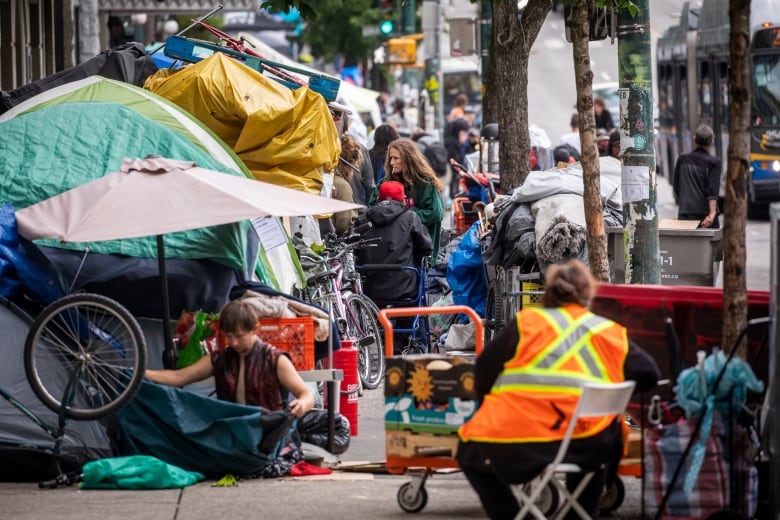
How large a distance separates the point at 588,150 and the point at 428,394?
3.36 metres

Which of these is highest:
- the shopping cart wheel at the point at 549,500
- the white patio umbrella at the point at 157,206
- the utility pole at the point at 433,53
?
the utility pole at the point at 433,53

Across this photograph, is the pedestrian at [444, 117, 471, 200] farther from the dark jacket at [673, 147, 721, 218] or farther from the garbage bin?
the garbage bin

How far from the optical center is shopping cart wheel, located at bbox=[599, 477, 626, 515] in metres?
7.19

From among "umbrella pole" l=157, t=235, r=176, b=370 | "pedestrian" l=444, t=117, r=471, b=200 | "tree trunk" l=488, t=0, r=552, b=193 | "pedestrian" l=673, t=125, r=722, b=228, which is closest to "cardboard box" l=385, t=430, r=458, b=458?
"umbrella pole" l=157, t=235, r=176, b=370

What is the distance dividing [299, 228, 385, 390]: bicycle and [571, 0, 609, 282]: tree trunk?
213 centimetres

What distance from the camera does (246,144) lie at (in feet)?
39.1

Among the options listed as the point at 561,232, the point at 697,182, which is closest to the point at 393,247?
the point at 561,232

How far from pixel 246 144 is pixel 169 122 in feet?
5.02

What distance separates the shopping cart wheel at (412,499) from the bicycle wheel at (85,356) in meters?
1.50

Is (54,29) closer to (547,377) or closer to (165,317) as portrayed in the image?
(165,317)

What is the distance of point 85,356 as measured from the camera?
8016 mm

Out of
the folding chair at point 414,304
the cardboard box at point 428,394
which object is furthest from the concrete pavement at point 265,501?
the folding chair at point 414,304

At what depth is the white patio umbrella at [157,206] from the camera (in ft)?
26.0

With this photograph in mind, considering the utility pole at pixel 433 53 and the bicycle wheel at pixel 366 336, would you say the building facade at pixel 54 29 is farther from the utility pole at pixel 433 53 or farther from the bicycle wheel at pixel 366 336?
the bicycle wheel at pixel 366 336
